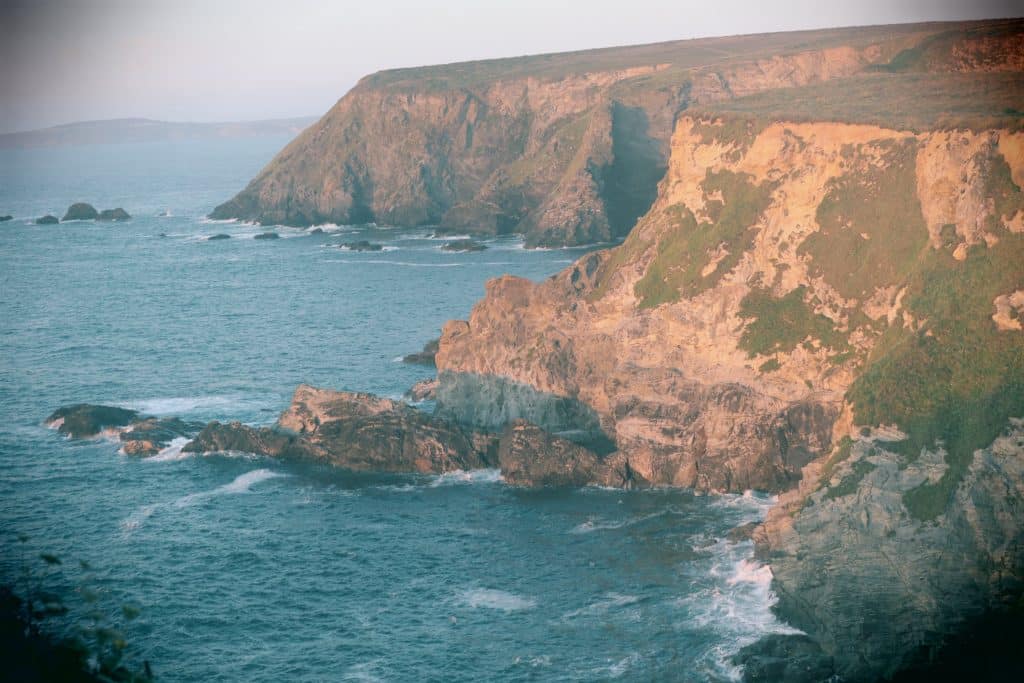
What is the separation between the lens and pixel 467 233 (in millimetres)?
172250

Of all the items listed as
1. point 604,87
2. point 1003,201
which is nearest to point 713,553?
point 1003,201

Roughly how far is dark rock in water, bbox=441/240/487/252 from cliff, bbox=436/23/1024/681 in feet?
226

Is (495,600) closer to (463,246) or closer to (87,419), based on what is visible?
(87,419)

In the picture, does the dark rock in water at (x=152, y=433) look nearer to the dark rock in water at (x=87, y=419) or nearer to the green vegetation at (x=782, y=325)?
the dark rock in water at (x=87, y=419)

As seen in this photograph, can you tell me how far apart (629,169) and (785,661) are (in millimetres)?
123210

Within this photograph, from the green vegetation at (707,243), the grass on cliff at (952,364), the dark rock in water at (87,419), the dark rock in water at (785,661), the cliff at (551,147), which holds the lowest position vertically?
the dark rock in water at (785,661)

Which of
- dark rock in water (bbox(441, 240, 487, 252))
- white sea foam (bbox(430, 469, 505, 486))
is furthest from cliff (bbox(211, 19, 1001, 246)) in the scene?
white sea foam (bbox(430, 469, 505, 486))

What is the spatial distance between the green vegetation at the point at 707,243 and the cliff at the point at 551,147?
70499mm

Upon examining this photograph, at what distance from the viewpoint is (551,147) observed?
17925cm

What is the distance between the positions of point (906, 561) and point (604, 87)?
472ft

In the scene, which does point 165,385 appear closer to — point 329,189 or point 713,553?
point 713,553

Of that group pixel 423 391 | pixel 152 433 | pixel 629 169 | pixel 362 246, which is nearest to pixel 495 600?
pixel 423 391

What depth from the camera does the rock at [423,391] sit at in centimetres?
8681

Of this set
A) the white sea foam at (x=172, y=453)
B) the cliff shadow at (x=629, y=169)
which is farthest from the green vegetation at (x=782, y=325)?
the cliff shadow at (x=629, y=169)
